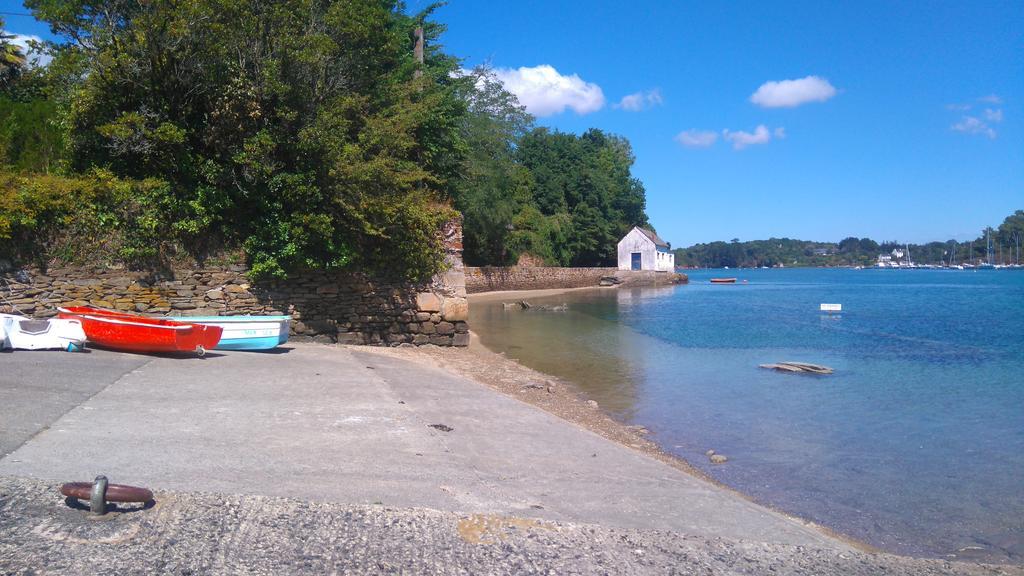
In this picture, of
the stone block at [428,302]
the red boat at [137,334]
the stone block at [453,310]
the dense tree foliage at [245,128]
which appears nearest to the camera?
the red boat at [137,334]

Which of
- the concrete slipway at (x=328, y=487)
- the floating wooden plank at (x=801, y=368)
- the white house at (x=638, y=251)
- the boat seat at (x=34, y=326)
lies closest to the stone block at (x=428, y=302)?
the concrete slipway at (x=328, y=487)

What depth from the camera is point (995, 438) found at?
10.6 metres

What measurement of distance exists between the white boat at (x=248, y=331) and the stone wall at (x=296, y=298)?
1.78 meters

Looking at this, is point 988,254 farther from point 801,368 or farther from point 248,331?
point 248,331

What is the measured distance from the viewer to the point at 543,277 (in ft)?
182

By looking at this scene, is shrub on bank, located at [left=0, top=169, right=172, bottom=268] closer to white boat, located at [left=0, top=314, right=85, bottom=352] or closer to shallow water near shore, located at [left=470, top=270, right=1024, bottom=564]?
white boat, located at [left=0, top=314, right=85, bottom=352]

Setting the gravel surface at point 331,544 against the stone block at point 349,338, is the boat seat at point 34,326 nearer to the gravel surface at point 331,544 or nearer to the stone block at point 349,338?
the stone block at point 349,338

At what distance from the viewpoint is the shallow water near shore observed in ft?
24.5

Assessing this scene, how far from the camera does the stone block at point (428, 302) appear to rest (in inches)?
620

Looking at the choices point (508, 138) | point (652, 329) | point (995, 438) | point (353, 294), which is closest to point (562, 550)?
point (995, 438)

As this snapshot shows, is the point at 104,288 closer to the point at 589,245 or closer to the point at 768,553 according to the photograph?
the point at 768,553

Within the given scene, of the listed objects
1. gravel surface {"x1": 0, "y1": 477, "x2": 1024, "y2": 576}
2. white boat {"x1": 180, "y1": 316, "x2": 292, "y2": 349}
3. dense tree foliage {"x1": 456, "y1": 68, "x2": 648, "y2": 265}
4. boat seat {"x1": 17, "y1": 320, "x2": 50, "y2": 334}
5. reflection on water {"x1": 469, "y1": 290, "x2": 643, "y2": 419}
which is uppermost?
dense tree foliage {"x1": 456, "y1": 68, "x2": 648, "y2": 265}

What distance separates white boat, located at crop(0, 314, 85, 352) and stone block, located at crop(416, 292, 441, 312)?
6919mm

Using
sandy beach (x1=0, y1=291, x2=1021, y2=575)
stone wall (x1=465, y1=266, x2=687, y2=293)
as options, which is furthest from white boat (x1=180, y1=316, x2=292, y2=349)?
stone wall (x1=465, y1=266, x2=687, y2=293)
